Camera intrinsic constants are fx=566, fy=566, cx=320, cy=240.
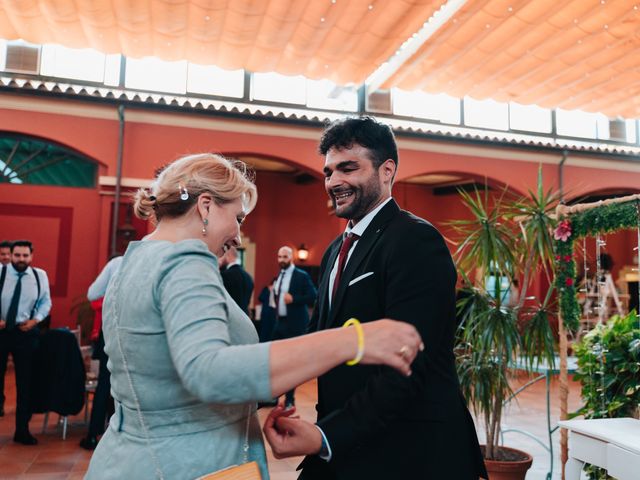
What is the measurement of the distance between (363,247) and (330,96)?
9193 mm

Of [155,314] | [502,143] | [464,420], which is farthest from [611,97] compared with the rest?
[155,314]

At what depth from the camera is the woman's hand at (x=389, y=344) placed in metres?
1.07

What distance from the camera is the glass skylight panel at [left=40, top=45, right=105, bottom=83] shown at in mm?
9195

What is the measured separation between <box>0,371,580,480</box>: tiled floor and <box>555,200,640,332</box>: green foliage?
0.78 m

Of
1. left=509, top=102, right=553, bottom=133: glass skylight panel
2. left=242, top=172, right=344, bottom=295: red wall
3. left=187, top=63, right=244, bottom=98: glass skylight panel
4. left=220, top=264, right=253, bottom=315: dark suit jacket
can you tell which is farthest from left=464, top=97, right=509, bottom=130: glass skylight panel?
left=220, top=264, right=253, bottom=315: dark suit jacket

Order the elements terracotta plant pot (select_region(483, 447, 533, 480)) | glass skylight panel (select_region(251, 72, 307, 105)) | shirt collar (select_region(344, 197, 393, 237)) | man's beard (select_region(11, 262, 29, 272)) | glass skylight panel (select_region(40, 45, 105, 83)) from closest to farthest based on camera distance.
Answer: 1. shirt collar (select_region(344, 197, 393, 237))
2. terracotta plant pot (select_region(483, 447, 533, 480))
3. man's beard (select_region(11, 262, 29, 272))
4. glass skylight panel (select_region(40, 45, 105, 83))
5. glass skylight panel (select_region(251, 72, 307, 105))

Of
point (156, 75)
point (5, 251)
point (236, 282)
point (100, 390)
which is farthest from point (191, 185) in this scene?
point (156, 75)

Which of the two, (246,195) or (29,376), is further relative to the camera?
(29,376)

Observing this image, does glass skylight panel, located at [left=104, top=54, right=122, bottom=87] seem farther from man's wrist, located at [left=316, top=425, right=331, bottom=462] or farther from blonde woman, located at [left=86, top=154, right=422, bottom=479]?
man's wrist, located at [left=316, top=425, right=331, bottom=462]

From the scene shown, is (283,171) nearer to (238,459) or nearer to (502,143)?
(502,143)

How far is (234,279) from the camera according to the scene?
4371 millimetres

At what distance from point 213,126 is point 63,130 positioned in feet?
7.57

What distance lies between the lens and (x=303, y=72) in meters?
8.64

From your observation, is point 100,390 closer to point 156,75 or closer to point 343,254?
point 343,254
